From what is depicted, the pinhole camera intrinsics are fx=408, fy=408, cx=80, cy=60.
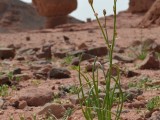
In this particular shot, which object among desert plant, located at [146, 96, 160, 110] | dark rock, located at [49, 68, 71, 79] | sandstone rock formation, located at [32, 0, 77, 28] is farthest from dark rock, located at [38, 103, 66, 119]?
sandstone rock formation, located at [32, 0, 77, 28]

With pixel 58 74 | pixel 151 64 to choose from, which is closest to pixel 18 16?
pixel 151 64

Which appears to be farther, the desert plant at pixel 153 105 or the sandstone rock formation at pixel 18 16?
the sandstone rock formation at pixel 18 16

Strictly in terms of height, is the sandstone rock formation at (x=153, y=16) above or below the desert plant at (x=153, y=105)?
above

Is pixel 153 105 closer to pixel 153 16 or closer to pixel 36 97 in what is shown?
pixel 36 97

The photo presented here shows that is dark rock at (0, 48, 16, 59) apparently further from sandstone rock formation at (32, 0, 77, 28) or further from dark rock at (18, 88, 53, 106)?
sandstone rock formation at (32, 0, 77, 28)

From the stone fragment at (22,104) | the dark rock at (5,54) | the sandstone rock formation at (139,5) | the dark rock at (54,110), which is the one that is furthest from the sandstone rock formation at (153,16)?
the dark rock at (54,110)

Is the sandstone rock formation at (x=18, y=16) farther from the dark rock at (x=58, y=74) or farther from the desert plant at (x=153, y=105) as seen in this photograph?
the desert plant at (x=153, y=105)

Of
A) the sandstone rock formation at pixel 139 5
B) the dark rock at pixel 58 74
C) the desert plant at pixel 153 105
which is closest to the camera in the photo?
the desert plant at pixel 153 105
